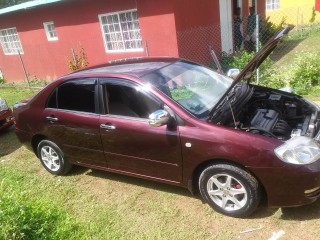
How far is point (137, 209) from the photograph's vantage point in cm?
399

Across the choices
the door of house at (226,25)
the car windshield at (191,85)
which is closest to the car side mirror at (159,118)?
the car windshield at (191,85)

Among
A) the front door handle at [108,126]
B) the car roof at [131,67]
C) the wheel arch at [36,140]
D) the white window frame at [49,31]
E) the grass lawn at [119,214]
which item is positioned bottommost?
the grass lawn at [119,214]

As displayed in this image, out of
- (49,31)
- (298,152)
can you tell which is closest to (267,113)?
(298,152)

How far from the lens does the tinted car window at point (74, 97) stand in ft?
13.8

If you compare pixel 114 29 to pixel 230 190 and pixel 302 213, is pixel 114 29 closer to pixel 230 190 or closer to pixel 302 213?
pixel 230 190

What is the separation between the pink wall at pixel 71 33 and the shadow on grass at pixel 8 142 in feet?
15.2

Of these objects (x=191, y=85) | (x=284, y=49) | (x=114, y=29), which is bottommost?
(x=284, y=49)

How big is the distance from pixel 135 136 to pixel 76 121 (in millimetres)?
966

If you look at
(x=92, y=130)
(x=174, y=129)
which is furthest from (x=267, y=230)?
(x=92, y=130)

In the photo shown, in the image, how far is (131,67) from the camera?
429 cm

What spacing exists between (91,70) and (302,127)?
278cm

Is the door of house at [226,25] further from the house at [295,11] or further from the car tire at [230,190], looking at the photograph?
the car tire at [230,190]

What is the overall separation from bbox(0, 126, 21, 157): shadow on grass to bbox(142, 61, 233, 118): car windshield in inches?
158

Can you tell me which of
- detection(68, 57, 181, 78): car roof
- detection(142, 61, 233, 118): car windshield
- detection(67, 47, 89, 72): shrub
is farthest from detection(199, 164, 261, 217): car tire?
detection(67, 47, 89, 72): shrub
